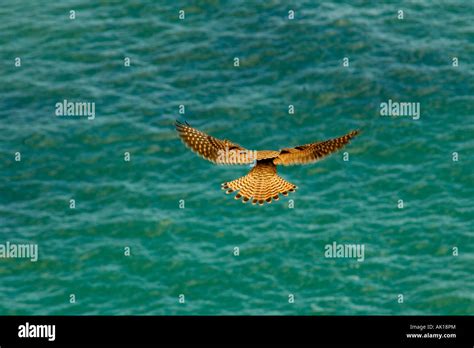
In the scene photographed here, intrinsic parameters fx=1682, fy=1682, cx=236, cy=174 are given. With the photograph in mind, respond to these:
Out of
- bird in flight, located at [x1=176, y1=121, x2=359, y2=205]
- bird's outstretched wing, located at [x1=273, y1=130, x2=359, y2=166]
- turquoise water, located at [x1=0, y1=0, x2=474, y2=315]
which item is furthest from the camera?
turquoise water, located at [x1=0, y1=0, x2=474, y2=315]

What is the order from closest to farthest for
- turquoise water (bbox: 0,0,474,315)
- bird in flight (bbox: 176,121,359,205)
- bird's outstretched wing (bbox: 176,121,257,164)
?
bird in flight (bbox: 176,121,359,205) → bird's outstretched wing (bbox: 176,121,257,164) → turquoise water (bbox: 0,0,474,315)

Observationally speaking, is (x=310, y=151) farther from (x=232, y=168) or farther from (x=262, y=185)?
(x=232, y=168)

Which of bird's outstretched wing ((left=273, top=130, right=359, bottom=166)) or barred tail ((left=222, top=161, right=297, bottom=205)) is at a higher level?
bird's outstretched wing ((left=273, top=130, right=359, bottom=166))

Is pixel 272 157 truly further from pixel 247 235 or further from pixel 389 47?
pixel 389 47

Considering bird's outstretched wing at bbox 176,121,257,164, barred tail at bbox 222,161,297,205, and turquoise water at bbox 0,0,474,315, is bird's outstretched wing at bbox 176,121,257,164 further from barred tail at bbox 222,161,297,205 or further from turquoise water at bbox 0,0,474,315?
turquoise water at bbox 0,0,474,315

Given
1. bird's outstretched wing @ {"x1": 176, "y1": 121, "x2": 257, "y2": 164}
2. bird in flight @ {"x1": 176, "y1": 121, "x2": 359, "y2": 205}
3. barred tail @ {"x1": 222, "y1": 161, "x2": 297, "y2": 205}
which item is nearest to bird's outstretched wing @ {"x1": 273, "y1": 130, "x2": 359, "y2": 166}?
bird in flight @ {"x1": 176, "y1": 121, "x2": 359, "y2": 205}

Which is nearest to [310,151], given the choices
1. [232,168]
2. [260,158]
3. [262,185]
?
[260,158]

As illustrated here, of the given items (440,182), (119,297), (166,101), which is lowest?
(119,297)

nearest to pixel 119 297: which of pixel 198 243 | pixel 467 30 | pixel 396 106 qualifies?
pixel 198 243

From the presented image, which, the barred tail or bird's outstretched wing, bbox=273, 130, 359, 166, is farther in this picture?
the barred tail
